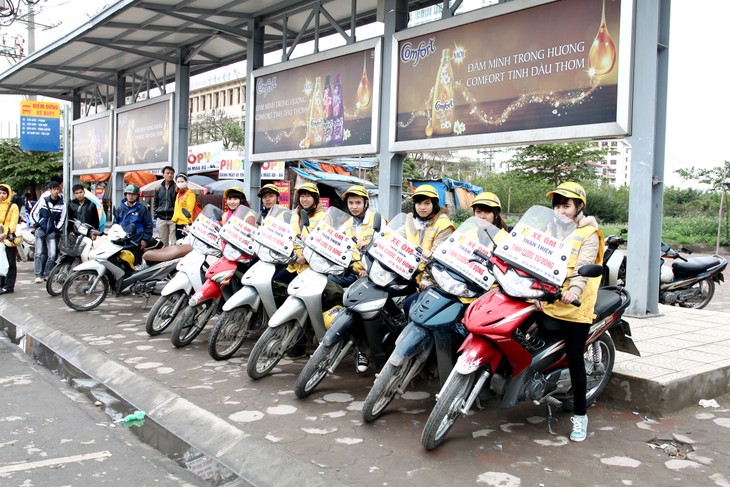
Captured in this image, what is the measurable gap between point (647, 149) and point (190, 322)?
4765mm

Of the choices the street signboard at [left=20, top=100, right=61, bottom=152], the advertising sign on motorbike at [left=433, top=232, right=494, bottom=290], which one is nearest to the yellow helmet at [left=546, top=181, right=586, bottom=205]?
the advertising sign on motorbike at [left=433, top=232, right=494, bottom=290]

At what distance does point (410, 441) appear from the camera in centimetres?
403

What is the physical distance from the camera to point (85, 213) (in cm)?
1087

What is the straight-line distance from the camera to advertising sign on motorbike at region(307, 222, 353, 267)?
17.4 ft

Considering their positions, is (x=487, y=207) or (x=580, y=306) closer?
(x=580, y=306)

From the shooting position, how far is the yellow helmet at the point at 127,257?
→ 8.90 metres

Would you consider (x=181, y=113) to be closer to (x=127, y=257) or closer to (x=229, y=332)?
(x=127, y=257)

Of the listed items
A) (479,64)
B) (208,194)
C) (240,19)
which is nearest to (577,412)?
(479,64)

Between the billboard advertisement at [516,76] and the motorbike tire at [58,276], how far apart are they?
513 centimetres

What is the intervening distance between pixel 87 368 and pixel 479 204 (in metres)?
3.77

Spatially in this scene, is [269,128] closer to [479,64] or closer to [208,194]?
[479,64]

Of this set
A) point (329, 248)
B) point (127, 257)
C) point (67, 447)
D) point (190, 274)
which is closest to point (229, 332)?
point (190, 274)

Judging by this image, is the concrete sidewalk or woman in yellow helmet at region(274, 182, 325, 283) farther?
woman in yellow helmet at region(274, 182, 325, 283)

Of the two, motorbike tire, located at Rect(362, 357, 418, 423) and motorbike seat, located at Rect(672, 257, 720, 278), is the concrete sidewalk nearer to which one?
motorbike tire, located at Rect(362, 357, 418, 423)
